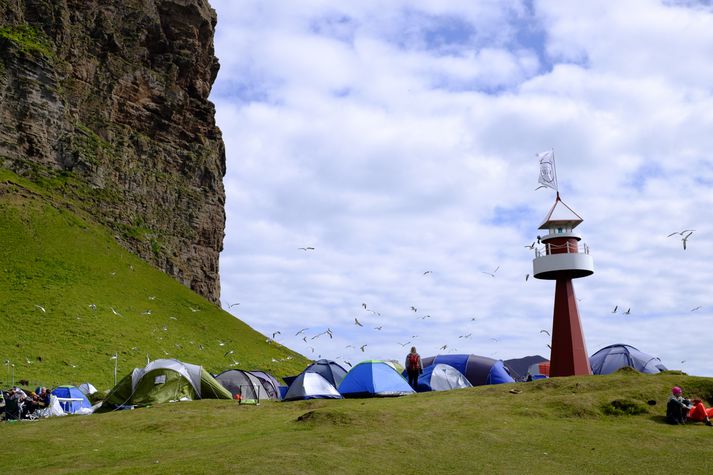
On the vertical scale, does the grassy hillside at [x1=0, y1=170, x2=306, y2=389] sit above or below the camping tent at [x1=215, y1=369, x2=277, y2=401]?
above

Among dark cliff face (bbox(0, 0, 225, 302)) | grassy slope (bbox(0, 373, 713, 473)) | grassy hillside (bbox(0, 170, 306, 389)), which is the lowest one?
grassy slope (bbox(0, 373, 713, 473))

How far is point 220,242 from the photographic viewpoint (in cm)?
14950

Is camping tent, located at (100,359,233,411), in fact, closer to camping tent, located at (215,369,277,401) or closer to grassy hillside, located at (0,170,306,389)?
camping tent, located at (215,369,277,401)

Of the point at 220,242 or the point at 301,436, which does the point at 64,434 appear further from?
the point at 220,242

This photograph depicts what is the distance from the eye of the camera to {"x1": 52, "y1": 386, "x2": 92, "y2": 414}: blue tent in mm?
39906

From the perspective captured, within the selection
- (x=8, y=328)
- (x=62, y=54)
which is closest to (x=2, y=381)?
(x=8, y=328)

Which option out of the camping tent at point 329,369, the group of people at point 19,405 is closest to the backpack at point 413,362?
the camping tent at point 329,369

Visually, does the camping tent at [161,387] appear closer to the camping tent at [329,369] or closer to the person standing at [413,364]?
the camping tent at [329,369]

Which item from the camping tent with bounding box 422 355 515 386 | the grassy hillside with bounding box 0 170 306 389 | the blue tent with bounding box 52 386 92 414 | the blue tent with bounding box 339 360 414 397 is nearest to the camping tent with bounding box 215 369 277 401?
the blue tent with bounding box 52 386 92 414

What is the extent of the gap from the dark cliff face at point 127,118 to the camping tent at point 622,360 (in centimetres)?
9421

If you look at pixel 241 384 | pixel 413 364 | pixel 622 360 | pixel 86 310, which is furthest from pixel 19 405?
pixel 86 310

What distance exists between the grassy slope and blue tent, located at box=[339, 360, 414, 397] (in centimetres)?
212

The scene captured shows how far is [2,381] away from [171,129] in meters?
93.6

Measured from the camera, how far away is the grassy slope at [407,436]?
19078mm
